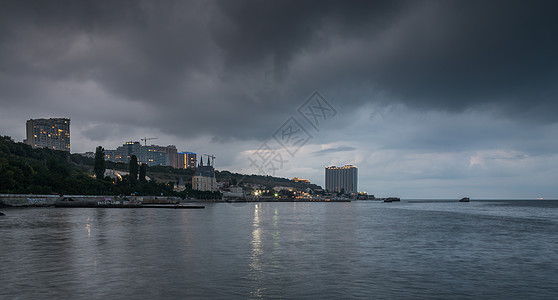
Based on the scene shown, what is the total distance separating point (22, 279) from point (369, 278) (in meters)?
21.8

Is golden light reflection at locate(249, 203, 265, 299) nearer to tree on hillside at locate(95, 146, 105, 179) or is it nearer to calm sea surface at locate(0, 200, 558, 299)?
calm sea surface at locate(0, 200, 558, 299)

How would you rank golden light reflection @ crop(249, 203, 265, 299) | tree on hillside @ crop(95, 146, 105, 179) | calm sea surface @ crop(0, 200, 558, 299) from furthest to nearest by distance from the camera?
tree on hillside @ crop(95, 146, 105, 179)
calm sea surface @ crop(0, 200, 558, 299)
golden light reflection @ crop(249, 203, 265, 299)

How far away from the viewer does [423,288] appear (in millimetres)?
23078

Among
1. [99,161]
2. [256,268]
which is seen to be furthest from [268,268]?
[99,161]

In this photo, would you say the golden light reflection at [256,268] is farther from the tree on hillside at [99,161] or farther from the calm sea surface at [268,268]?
the tree on hillside at [99,161]

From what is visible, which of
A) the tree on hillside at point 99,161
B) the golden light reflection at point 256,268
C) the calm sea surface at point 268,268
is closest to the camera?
the golden light reflection at point 256,268

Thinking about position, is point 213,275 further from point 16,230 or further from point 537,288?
point 16,230

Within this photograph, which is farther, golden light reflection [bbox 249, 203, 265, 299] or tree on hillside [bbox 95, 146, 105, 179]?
tree on hillside [bbox 95, 146, 105, 179]

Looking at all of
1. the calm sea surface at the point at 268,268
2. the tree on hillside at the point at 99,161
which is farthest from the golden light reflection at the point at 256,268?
the tree on hillside at the point at 99,161

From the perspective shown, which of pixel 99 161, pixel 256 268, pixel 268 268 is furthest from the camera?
pixel 99 161

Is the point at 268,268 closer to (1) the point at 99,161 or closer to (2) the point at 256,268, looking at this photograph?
(2) the point at 256,268

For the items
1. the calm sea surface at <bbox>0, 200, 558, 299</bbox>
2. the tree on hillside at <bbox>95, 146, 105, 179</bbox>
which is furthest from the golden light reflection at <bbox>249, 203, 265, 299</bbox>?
the tree on hillside at <bbox>95, 146, 105, 179</bbox>

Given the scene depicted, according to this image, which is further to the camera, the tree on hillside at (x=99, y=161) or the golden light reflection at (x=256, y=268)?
the tree on hillside at (x=99, y=161)

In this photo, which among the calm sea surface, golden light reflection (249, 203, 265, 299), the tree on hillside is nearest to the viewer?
golden light reflection (249, 203, 265, 299)
